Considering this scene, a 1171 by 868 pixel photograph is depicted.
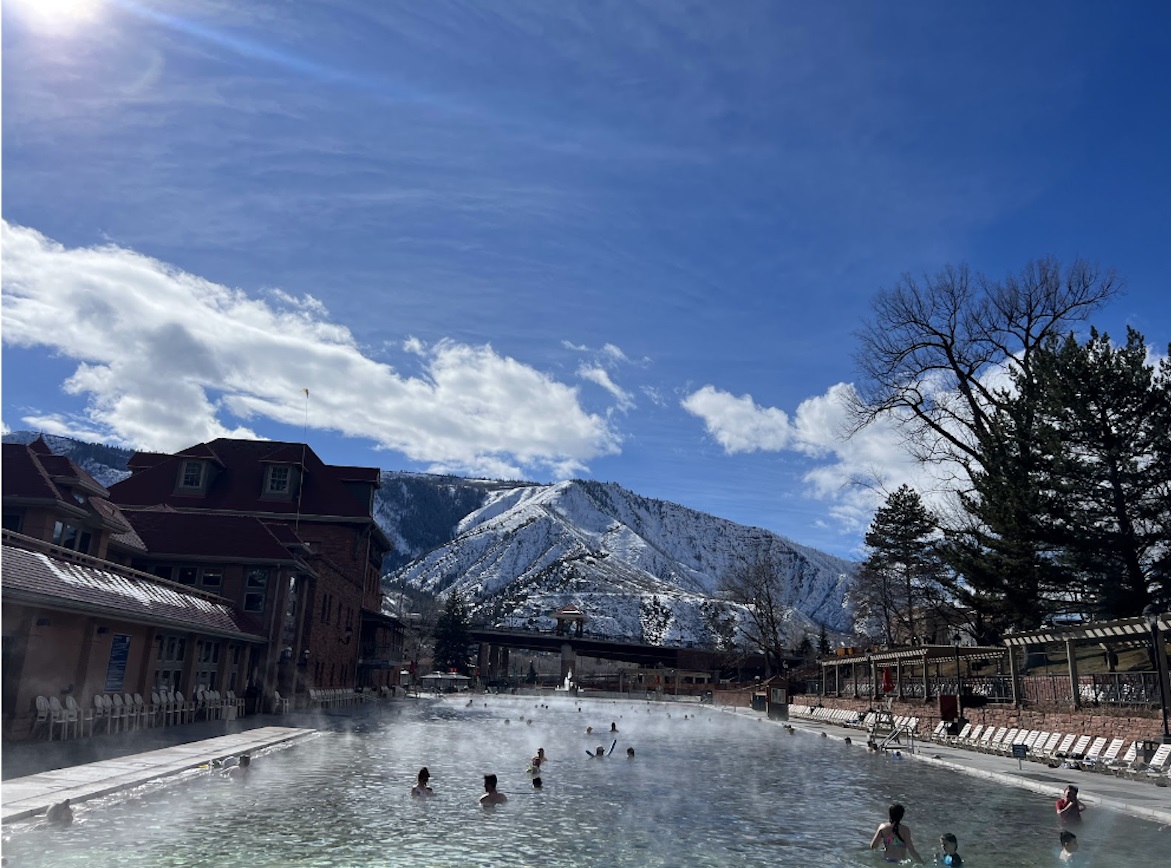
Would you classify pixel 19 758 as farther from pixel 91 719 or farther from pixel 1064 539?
pixel 1064 539

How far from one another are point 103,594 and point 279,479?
3478 cm

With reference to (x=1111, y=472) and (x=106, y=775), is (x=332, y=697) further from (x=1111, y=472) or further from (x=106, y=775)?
(x=1111, y=472)

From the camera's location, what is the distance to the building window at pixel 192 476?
56.3 metres

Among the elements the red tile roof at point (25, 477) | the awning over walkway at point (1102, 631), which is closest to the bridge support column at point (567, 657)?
the awning over walkway at point (1102, 631)

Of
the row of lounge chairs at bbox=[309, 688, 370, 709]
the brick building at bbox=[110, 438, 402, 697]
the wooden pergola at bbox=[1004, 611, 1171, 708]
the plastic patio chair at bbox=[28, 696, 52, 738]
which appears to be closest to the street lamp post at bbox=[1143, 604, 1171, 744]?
the wooden pergola at bbox=[1004, 611, 1171, 708]

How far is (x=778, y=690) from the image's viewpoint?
202ft

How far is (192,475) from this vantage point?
2224 inches

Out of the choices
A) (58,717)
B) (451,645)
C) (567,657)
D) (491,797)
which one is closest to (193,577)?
(58,717)

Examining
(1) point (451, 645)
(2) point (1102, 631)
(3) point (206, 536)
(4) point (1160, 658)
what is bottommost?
(1) point (451, 645)

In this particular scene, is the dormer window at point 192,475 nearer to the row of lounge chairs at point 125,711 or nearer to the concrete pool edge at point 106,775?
the row of lounge chairs at point 125,711

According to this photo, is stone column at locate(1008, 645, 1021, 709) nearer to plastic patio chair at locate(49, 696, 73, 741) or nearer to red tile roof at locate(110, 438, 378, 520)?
plastic patio chair at locate(49, 696, 73, 741)

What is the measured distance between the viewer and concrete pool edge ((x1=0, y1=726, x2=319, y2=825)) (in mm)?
13656

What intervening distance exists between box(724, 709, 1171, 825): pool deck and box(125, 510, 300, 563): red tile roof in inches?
1101

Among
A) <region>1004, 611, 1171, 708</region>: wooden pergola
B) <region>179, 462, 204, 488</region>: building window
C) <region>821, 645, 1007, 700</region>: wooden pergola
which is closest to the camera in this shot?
<region>1004, 611, 1171, 708</region>: wooden pergola
